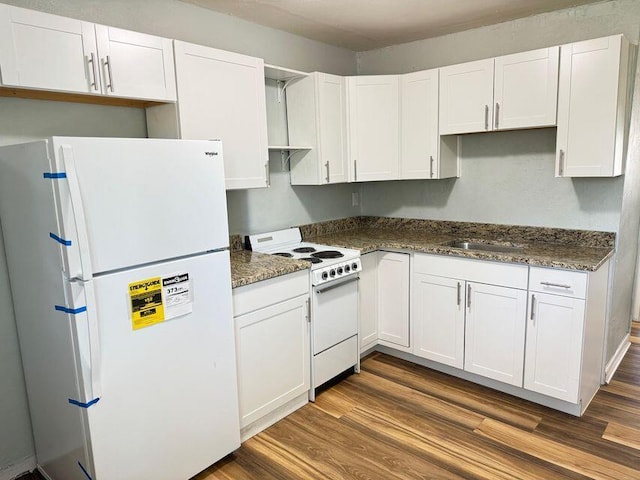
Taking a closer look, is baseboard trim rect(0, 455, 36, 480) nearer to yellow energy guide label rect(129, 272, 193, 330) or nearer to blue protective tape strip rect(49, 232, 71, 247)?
yellow energy guide label rect(129, 272, 193, 330)

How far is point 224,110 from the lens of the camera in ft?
8.33

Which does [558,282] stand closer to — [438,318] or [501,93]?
[438,318]

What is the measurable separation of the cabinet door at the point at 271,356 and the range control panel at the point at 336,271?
153mm

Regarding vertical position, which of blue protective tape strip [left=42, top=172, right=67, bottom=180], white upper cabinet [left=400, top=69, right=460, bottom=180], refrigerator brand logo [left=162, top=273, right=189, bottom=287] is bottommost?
refrigerator brand logo [left=162, top=273, right=189, bottom=287]

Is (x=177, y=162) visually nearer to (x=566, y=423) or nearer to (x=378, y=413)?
(x=378, y=413)

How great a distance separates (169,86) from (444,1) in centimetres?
178

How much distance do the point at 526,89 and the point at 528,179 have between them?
69 centimetres

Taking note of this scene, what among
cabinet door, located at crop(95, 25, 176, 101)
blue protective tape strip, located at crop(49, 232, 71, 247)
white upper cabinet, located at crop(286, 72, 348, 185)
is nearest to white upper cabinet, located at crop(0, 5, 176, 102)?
cabinet door, located at crop(95, 25, 176, 101)

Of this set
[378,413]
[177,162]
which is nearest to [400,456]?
[378,413]

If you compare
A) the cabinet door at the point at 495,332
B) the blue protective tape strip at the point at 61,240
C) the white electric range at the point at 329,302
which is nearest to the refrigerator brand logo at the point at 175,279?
the blue protective tape strip at the point at 61,240

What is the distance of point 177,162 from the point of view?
1.93 m

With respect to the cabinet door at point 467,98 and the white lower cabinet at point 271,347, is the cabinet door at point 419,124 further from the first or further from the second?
the white lower cabinet at point 271,347

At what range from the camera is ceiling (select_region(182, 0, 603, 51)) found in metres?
2.73

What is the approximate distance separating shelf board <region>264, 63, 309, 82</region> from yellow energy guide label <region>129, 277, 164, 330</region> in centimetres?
174
